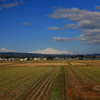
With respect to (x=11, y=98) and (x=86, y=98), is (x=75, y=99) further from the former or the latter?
(x=11, y=98)

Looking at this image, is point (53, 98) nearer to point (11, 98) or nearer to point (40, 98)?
point (40, 98)

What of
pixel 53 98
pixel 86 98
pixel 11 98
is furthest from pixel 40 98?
pixel 86 98

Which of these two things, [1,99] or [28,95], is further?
[28,95]

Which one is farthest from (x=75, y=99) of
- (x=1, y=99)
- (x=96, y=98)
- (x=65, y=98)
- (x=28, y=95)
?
(x=1, y=99)

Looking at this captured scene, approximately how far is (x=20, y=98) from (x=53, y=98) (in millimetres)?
2790

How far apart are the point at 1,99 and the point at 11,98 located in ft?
2.72

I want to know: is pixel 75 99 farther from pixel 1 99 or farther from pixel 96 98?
pixel 1 99

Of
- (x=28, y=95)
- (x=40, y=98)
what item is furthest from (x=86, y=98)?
(x=28, y=95)

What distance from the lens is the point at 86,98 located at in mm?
16906

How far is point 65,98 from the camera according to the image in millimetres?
16625

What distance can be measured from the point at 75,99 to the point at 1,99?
608 centimetres

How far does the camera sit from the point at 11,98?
17.2 meters

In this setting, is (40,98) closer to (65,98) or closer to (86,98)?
(65,98)

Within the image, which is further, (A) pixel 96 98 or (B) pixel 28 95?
(B) pixel 28 95
